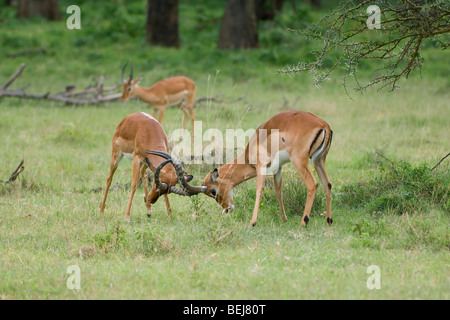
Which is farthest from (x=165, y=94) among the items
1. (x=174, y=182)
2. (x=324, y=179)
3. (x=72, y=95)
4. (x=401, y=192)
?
(x=401, y=192)

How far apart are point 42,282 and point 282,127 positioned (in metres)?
2.55

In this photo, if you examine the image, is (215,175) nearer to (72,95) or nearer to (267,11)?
(72,95)

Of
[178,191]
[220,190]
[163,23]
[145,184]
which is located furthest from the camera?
[163,23]

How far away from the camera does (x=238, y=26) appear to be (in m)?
16.0

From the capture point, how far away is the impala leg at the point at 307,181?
5684 mm

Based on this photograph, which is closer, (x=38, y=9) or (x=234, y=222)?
(x=234, y=222)

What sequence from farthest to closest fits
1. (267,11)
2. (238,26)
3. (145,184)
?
(267,11) → (238,26) → (145,184)

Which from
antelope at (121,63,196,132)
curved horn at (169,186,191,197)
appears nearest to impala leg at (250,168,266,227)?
curved horn at (169,186,191,197)

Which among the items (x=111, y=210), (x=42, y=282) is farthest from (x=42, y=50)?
(x=42, y=282)

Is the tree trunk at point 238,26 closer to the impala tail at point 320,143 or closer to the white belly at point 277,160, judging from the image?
the white belly at point 277,160

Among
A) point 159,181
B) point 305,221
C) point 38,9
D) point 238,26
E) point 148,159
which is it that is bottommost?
point 305,221

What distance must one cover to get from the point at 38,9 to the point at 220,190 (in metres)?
16.3

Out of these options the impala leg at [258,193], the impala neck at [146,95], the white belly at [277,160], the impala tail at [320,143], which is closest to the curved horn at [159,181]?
the impala leg at [258,193]

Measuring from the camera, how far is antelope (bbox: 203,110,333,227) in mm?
5680
